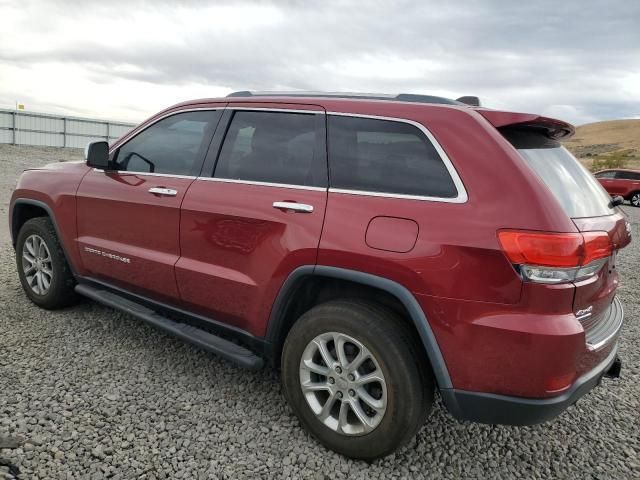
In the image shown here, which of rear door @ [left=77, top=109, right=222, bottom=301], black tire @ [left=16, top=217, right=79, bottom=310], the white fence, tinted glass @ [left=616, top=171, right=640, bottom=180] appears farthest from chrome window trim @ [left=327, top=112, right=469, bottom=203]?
the white fence

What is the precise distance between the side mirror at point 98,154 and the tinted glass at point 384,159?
1863mm

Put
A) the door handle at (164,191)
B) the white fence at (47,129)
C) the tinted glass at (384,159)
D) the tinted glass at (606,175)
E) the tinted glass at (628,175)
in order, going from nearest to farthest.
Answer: the tinted glass at (384,159) → the door handle at (164,191) → the tinted glass at (628,175) → the tinted glass at (606,175) → the white fence at (47,129)

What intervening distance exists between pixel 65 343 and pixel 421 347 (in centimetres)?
267

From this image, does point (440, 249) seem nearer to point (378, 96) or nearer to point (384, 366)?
point (384, 366)

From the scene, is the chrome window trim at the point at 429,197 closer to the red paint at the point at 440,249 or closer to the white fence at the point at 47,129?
the red paint at the point at 440,249

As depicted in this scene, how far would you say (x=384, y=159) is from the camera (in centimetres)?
255

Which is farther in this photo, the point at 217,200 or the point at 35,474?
the point at 217,200

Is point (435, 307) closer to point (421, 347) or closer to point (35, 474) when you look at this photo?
point (421, 347)

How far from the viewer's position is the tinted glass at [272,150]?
279cm

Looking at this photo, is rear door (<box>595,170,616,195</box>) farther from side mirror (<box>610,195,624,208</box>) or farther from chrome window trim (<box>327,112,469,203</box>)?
chrome window trim (<box>327,112,469,203</box>)

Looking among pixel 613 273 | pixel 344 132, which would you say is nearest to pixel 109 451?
pixel 344 132

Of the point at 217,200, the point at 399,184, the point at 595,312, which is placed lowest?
the point at 595,312


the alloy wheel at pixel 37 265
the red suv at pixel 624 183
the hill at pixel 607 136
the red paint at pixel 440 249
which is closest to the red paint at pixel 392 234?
the red paint at pixel 440 249

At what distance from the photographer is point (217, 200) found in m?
2.99
